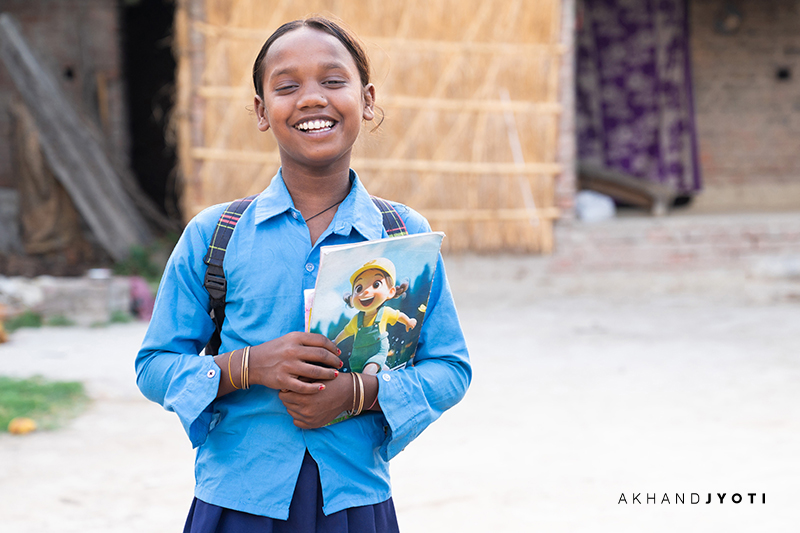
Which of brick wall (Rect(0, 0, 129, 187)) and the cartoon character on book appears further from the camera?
brick wall (Rect(0, 0, 129, 187))

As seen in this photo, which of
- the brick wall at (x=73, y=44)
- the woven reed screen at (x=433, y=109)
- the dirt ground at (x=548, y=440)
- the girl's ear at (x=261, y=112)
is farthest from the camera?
the brick wall at (x=73, y=44)

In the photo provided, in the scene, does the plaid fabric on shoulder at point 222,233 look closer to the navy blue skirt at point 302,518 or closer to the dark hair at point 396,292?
the dark hair at point 396,292

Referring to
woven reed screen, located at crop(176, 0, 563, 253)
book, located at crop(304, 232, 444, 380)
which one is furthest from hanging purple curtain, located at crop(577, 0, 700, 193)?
book, located at crop(304, 232, 444, 380)

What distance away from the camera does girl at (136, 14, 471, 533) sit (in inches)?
46.6

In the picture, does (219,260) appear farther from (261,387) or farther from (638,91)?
(638,91)

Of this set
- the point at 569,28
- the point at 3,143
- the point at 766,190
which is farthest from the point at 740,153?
the point at 3,143

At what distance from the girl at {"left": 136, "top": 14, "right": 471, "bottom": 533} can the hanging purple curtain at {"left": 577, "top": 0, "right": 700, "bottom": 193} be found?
7.36 metres

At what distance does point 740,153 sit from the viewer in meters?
8.93

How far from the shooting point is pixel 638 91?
823 cm

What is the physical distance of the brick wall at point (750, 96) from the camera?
28.5ft

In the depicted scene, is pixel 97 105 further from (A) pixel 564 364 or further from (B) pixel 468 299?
(A) pixel 564 364

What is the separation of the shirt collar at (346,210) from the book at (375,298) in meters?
0.12

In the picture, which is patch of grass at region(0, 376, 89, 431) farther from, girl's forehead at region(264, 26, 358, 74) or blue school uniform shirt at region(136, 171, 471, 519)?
girl's forehead at region(264, 26, 358, 74)

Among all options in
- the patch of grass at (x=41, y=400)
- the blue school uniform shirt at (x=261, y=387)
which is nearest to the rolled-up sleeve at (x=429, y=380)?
the blue school uniform shirt at (x=261, y=387)
